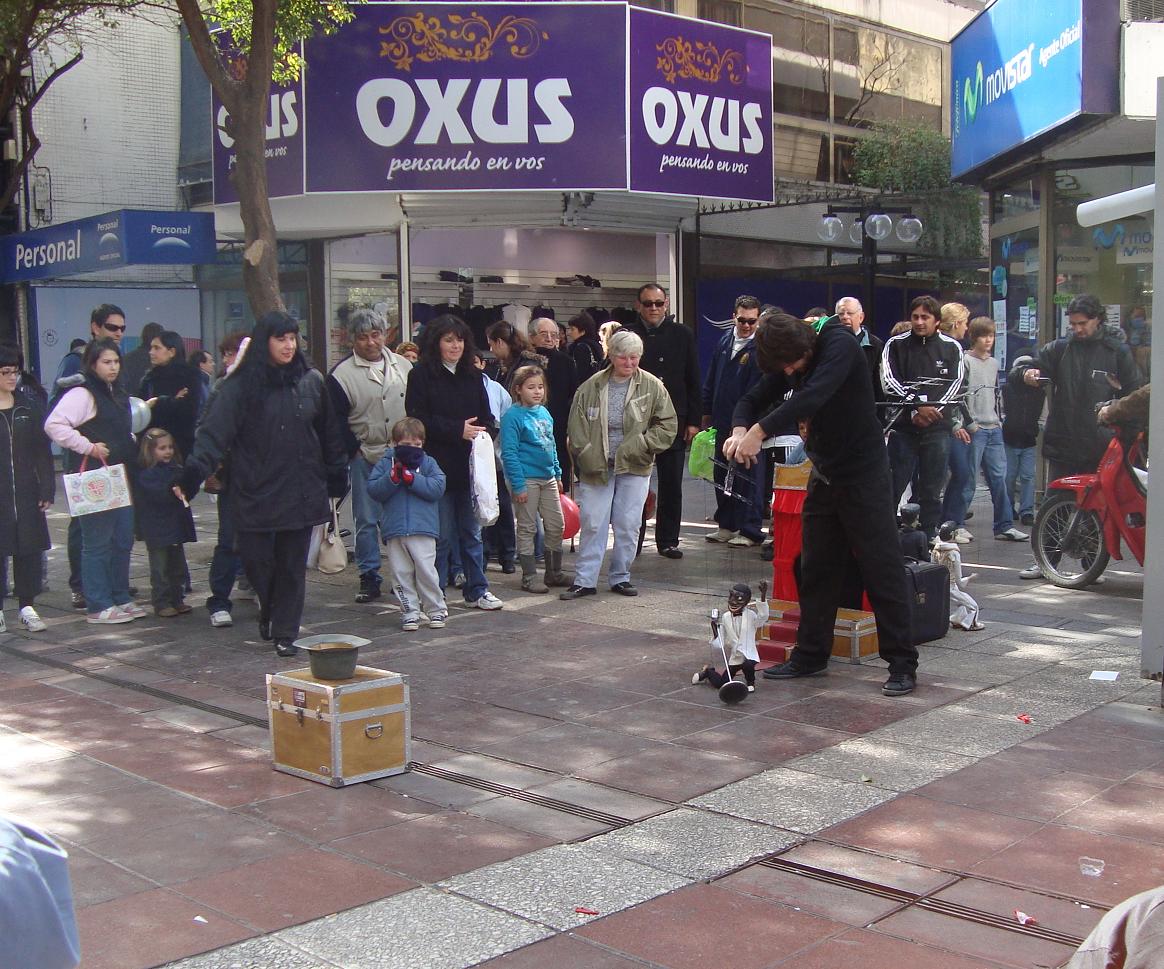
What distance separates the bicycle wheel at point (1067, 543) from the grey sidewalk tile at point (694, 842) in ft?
16.9

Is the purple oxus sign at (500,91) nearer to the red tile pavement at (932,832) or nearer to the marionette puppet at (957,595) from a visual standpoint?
the marionette puppet at (957,595)

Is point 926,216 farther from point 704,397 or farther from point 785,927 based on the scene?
point 785,927

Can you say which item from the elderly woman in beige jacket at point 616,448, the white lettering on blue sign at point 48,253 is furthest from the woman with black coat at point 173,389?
the white lettering on blue sign at point 48,253

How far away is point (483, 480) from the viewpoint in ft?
28.3

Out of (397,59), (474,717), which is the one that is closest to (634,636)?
(474,717)

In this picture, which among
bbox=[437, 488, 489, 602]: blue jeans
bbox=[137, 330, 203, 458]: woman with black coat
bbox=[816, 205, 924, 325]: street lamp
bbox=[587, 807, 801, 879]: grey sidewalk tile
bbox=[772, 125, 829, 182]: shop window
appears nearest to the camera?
bbox=[587, 807, 801, 879]: grey sidewalk tile

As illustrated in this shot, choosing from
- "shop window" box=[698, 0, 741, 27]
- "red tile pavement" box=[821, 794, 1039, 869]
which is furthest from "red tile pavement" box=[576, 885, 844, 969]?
"shop window" box=[698, 0, 741, 27]

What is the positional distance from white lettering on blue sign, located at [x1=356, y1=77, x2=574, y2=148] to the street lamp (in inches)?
163

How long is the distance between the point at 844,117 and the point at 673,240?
5458 mm

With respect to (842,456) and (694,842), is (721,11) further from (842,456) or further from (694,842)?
(694,842)

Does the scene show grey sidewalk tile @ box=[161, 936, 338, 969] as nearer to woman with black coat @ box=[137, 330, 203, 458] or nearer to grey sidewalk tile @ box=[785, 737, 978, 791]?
grey sidewalk tile @ box=[785, 737, 978, 791]

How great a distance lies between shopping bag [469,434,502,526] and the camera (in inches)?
338

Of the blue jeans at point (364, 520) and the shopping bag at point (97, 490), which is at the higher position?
the shopping bag at point (97, 490)

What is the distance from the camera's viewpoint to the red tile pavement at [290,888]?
418 cm
